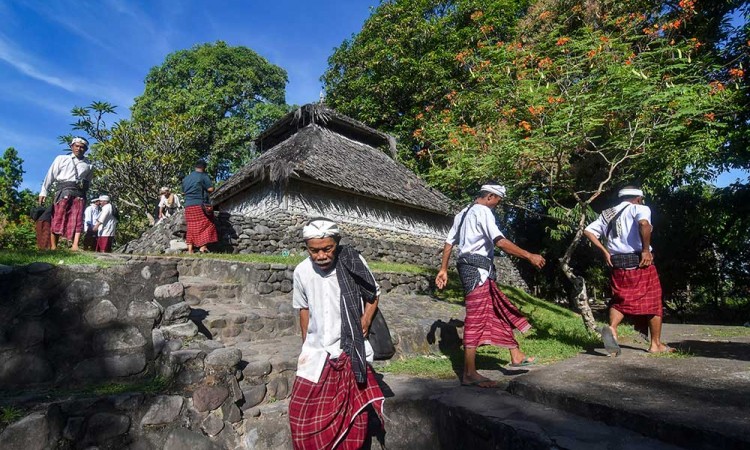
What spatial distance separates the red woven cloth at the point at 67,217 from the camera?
655cm

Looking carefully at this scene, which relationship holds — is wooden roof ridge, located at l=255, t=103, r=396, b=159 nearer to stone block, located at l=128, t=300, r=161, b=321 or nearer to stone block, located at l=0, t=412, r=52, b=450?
stone block, located at l=128, t=300, r=161, b=321

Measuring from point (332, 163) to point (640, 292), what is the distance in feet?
31.9

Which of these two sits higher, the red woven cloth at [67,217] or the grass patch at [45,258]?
the red woven cloth at [67,217]

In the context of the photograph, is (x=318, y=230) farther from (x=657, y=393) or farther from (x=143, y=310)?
(x=143, y=310)

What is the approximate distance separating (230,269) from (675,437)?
5991 millimetres

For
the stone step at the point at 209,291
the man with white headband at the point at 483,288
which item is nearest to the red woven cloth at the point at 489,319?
the man with white headband at the point at 483,288

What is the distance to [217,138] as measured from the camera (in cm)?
2198

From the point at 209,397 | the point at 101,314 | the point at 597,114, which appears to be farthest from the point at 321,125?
the point at 209,397

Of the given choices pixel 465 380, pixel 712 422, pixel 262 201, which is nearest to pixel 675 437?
pixel 712 422

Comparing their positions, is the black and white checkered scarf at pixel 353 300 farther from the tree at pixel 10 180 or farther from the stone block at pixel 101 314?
the tree at pixel 10 180

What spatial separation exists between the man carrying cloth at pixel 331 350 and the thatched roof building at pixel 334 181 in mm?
8280

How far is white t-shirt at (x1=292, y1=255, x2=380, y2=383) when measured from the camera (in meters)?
2.69

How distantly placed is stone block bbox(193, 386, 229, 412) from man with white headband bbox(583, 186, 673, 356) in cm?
367

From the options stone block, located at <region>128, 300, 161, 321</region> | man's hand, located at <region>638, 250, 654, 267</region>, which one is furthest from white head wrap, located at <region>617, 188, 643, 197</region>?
stone block, located at <region>128, 300, 161, 321</region>
